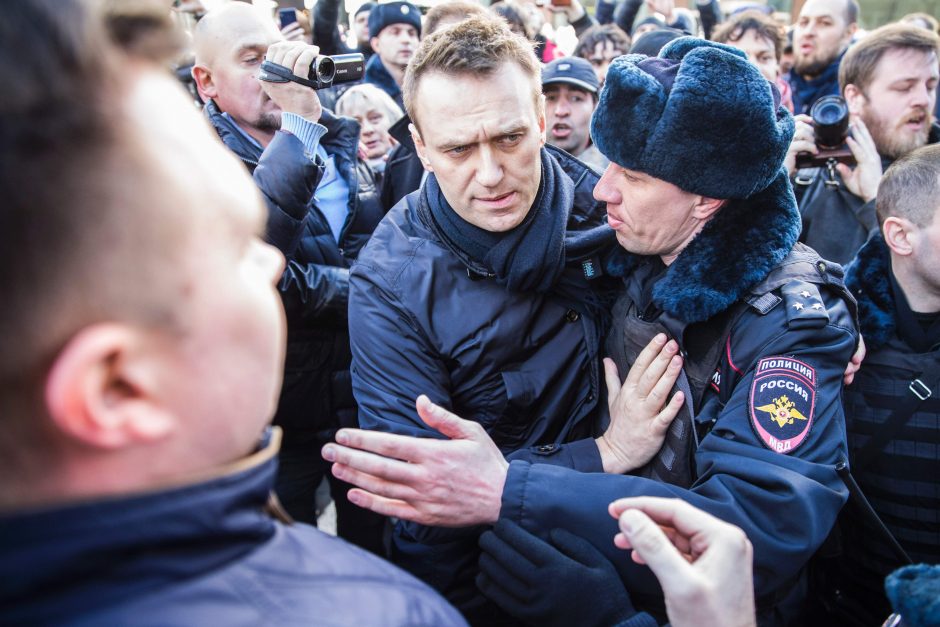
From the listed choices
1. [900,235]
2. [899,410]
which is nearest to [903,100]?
[900,235]

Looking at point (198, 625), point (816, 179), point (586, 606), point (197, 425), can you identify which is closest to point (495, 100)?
point (586, 606)

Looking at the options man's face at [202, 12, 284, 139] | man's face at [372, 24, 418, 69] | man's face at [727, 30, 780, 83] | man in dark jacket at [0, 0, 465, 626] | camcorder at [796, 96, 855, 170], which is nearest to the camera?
man in dark jacket at [0, 0, 465, 626]

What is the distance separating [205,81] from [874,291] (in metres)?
2.70

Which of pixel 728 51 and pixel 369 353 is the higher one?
pixel 728 51

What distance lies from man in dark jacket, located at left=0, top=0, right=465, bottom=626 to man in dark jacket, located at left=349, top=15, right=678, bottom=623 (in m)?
1.12

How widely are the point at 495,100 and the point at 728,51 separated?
65 cm

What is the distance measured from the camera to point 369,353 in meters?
1.96

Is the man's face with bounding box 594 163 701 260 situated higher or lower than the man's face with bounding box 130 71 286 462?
lower

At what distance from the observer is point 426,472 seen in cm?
158

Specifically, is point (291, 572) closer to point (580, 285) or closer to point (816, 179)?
point (580, 285)

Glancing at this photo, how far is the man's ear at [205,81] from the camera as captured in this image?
9.31 ft

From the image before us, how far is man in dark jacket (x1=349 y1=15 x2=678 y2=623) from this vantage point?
192 centimetres

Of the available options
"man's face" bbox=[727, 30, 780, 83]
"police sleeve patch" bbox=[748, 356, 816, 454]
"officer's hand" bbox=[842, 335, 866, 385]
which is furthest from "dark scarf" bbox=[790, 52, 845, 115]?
"police sleeve patch" bbox=[748, 356, 816, 454]

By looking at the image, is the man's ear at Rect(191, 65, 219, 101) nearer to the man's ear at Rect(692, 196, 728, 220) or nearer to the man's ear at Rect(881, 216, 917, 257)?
the man's ear at Rect(692, 196, 728, 220)
